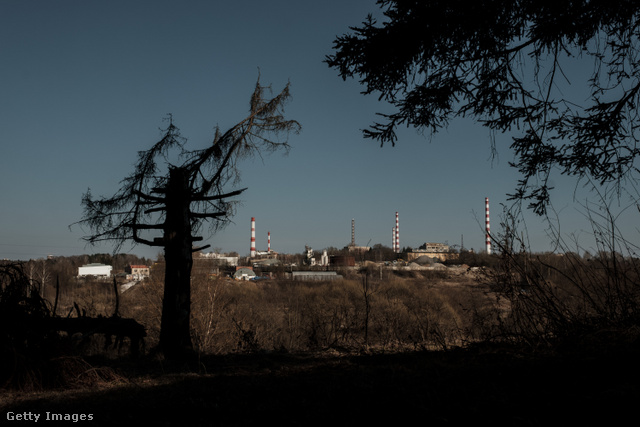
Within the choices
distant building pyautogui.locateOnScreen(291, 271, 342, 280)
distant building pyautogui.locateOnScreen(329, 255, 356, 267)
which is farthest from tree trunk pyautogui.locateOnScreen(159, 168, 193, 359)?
distant building pyautogui.locateOnScreen(329, 255, 356, 267)

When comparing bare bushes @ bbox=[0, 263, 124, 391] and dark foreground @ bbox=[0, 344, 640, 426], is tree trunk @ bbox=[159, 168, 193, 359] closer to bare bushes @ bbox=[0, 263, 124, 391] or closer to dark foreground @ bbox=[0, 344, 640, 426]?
bare bushes @ bbox=[0, 263, 124, 391]

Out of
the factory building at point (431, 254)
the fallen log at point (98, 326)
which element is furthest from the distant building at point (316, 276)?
the fallen log at point (98, 326)

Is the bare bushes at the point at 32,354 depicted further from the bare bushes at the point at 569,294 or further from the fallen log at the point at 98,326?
the bare bushes at the point at 569,294

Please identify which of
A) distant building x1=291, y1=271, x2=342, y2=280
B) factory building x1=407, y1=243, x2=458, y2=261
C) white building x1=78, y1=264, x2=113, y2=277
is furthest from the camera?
factory building x1=407, y1=243, x2=458, y2=261

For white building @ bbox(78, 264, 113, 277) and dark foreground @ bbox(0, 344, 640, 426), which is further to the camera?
white building @ bbox(78, 264, 113, 277)

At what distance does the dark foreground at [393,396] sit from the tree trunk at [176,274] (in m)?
2.44

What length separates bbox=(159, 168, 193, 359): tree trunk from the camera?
683 centimetres

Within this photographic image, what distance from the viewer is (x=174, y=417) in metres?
2.97

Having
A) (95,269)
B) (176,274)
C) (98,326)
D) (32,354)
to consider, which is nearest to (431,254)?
(95,269)

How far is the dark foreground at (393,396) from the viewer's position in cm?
237

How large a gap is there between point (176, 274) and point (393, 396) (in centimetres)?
494

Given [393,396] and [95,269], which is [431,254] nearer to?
[95,269]

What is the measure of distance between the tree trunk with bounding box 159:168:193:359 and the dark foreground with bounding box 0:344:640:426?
2.44 meters

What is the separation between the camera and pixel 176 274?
6973 millimetres
